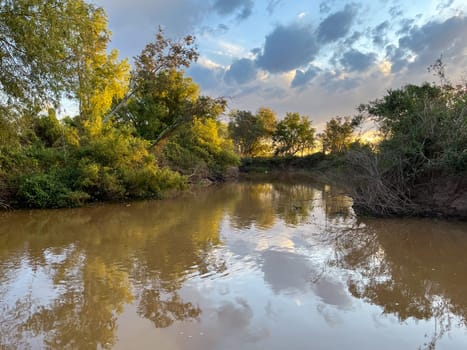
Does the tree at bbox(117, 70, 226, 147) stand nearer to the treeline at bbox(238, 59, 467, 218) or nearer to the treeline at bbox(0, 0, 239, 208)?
the treeline at bbox(0, 0, 239, 208)

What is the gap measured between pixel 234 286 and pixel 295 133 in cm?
4942

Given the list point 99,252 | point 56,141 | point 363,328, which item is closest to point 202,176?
point 56,141

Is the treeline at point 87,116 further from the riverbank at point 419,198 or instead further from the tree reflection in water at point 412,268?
the riverbank at point 419,198

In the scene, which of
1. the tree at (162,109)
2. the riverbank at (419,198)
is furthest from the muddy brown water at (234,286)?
the tree at (162,109)

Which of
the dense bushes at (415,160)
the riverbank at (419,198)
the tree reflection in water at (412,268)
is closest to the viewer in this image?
the tree reflection in water at (412,268)

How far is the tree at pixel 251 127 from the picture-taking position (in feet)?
177

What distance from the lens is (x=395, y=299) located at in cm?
542

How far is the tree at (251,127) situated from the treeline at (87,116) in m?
23.1

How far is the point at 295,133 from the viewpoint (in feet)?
176

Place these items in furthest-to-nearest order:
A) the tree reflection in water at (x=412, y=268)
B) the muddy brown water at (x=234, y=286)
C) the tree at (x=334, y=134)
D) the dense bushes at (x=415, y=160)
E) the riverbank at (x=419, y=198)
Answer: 1. the tree at (x=334, y=134)
2. the riverbank at (x=419, y=198)
3. the dense bushes at (x=415, y=160)
4. the tree reflection in water at (x=412, y=268)
5. the muddy brown water at (x=234, y=286)

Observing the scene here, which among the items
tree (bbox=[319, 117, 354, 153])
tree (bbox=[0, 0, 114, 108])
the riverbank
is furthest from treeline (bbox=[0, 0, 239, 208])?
tree (bbox=[319, 117, 354, 153])

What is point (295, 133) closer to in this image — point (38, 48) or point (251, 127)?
point (251, 127)

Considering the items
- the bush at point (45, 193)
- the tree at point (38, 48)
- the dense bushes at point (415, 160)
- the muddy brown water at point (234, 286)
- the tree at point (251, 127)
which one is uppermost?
the tree at point (251, 127)

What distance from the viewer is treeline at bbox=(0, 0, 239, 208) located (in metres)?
6.25
